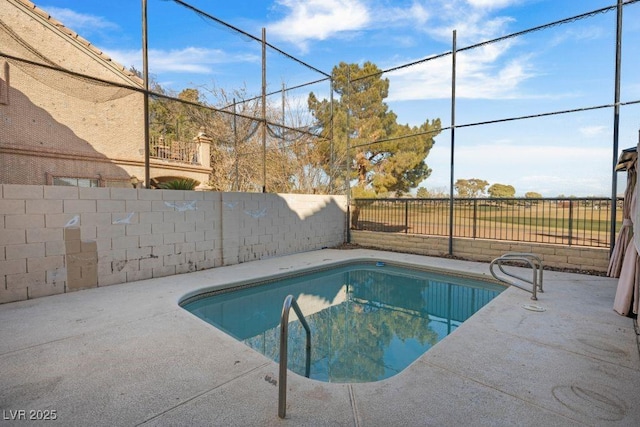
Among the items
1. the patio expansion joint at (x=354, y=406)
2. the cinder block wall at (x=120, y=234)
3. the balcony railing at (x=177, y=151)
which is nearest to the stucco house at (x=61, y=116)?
the balcony railing at (x=177, y=151)

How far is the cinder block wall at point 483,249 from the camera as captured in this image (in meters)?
4.96

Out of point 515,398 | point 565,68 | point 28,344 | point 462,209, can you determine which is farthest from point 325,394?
point 565,68

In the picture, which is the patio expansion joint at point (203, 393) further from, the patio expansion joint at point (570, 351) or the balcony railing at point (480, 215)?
the balcony railing at point (480, 215)

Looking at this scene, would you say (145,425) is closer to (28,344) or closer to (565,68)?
(28,344)

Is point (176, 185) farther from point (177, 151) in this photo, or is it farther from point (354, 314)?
point (177, 151)

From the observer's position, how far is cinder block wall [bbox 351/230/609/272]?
4.96 metres

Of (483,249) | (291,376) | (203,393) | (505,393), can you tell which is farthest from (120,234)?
(483,249)

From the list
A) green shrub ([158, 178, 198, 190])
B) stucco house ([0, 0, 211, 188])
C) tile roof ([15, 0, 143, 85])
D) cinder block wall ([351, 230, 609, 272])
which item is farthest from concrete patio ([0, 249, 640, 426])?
tile roof ([15, 0, 143, 85])

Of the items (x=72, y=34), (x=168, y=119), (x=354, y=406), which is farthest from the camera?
(x=168, y=119)

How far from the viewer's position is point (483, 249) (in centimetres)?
602

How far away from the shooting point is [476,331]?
2738 mm

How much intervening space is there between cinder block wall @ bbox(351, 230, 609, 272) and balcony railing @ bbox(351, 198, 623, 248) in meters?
0.24

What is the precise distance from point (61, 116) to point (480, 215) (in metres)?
9.28

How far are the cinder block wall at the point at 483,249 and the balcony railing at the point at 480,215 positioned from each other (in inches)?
9.5
